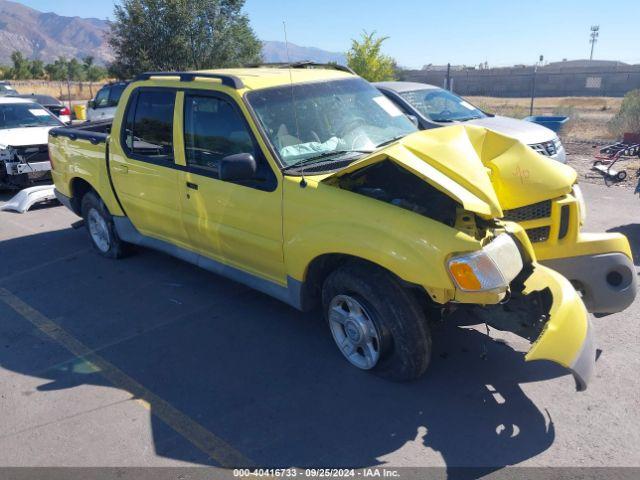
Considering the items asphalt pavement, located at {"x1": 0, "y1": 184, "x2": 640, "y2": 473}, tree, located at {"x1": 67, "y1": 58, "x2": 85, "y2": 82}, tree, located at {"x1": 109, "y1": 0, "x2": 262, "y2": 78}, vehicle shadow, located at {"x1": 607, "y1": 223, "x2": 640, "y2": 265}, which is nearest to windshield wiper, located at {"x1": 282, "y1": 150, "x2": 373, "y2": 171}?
asphalt pavement, located at {"x1": 0, "y1": 184, "x2": 640, "y2": 473}

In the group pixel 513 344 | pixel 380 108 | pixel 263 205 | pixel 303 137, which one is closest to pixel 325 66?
pixel 380 108

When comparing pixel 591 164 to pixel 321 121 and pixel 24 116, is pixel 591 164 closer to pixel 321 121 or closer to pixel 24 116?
pixel 321 121

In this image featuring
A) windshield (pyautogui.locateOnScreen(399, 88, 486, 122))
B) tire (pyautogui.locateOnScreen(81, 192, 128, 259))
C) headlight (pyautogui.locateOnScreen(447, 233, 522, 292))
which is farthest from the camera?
windshield (pyautogui.locateOnScreen(399, 88, 486, 122))

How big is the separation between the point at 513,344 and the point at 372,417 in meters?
1.42

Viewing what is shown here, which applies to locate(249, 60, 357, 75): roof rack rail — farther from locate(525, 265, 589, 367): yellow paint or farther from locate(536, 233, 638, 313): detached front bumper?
locate(525, 265, 589, 367): yellow paint

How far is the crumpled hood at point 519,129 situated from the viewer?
8.08 m

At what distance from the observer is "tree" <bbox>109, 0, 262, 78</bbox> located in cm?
1931

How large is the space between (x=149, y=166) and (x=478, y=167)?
120 inches

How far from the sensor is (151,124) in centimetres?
507

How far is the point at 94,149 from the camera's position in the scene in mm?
5879

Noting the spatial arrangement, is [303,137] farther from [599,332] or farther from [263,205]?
[599,332]

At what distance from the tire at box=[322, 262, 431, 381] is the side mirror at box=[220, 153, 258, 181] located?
933 millimetres

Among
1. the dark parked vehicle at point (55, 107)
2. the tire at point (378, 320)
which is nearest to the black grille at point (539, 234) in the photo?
the tire at point (378, 320)

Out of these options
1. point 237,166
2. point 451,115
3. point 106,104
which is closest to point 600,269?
point 237,166
